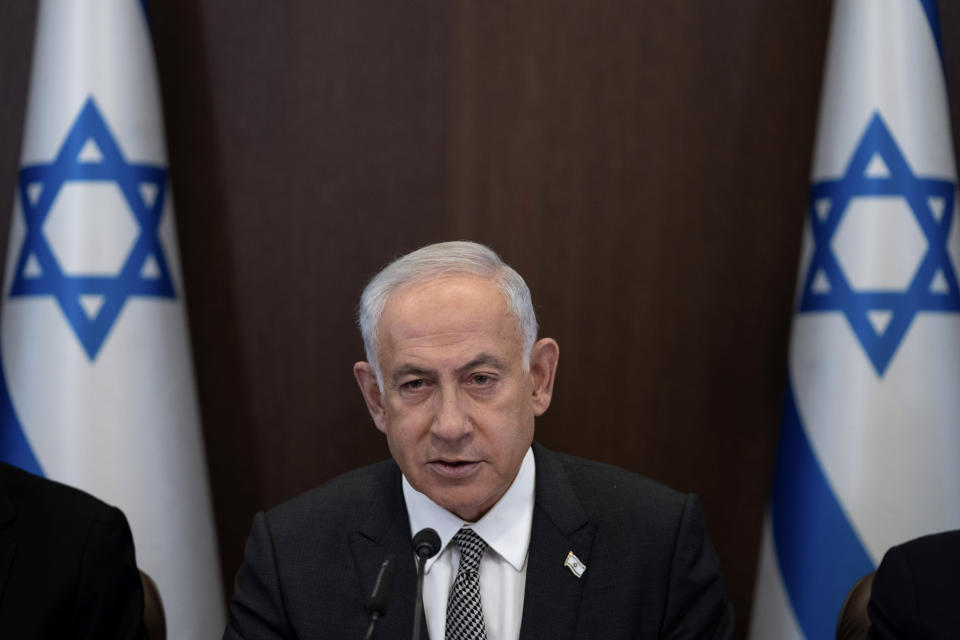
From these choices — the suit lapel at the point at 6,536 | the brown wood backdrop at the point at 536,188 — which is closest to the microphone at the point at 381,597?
the suit lapel at the point at 6,536

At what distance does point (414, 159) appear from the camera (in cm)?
374

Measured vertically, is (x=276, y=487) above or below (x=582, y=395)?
below

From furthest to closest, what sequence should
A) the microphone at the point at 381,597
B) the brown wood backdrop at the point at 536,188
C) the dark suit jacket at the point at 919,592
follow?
1. the brown wood backdrop at the point at 536,188
2. the dark suit jacket at the point at 919,592
3. the microphone at the point at 381,597

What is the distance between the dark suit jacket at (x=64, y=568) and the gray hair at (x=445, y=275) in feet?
2.10

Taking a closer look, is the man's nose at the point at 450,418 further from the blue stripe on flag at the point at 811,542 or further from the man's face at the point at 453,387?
the blue stripe on flag at the point at 811,542

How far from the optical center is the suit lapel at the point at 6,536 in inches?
83.1

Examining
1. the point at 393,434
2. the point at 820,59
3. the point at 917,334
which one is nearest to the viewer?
the point at 393,434

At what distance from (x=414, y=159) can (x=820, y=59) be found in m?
1.42

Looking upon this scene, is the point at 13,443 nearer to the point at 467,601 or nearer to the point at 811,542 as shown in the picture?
the point at 467,601

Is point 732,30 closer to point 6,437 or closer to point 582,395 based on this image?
point 582,395

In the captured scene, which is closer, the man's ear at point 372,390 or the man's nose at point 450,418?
the man's nose at point 450,418

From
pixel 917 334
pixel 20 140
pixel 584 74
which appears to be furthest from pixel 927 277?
pixel 20 140

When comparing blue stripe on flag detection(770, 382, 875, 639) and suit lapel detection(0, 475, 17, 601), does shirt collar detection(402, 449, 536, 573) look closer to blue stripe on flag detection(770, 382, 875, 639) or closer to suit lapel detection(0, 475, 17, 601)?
suit lapel detection(0, 475, 17, 601)

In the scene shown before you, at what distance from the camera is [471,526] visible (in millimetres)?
2193
